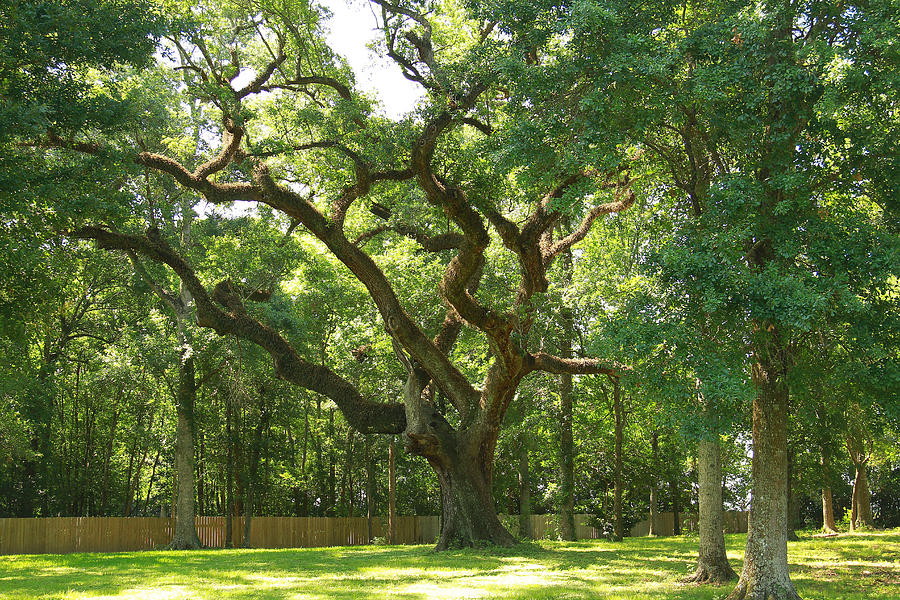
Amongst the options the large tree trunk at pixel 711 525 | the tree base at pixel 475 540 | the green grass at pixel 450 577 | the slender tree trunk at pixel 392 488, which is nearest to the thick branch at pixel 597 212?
the large tree trunk at pixel 711 525

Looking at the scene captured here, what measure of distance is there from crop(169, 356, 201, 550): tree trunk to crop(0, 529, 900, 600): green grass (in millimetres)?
5623

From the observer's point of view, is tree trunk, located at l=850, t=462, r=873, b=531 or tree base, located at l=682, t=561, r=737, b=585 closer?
tree base, located at l=682, t=561, r=737, b=585

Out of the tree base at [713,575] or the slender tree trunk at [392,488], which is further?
the slender tree trunk at [392,488]

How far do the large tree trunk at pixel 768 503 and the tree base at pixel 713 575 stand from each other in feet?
6.08

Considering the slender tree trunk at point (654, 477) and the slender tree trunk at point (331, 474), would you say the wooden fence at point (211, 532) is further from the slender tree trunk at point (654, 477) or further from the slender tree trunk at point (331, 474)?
the slender tree trunk at point (654, 477)

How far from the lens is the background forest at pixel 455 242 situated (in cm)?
762

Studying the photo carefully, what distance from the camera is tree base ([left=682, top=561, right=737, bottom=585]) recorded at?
32.4ft

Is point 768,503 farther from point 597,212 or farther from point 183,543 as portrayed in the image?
point 183,543

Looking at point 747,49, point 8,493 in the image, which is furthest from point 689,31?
point 8,493

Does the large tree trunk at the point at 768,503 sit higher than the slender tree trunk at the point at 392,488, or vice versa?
the large tree trunk at the point at 768,503

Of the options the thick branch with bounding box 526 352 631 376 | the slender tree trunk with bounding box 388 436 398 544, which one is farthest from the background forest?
the slender tree trunk with bounding box 388 436 398 544

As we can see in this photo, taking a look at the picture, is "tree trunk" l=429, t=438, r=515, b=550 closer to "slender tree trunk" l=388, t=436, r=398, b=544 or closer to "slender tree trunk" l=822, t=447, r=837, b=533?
"slender tree trunk" l=388, t=436, r=398, b=544

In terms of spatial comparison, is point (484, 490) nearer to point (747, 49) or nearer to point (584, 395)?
point (584, 395)

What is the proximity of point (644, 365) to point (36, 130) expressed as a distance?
26.0 ft
